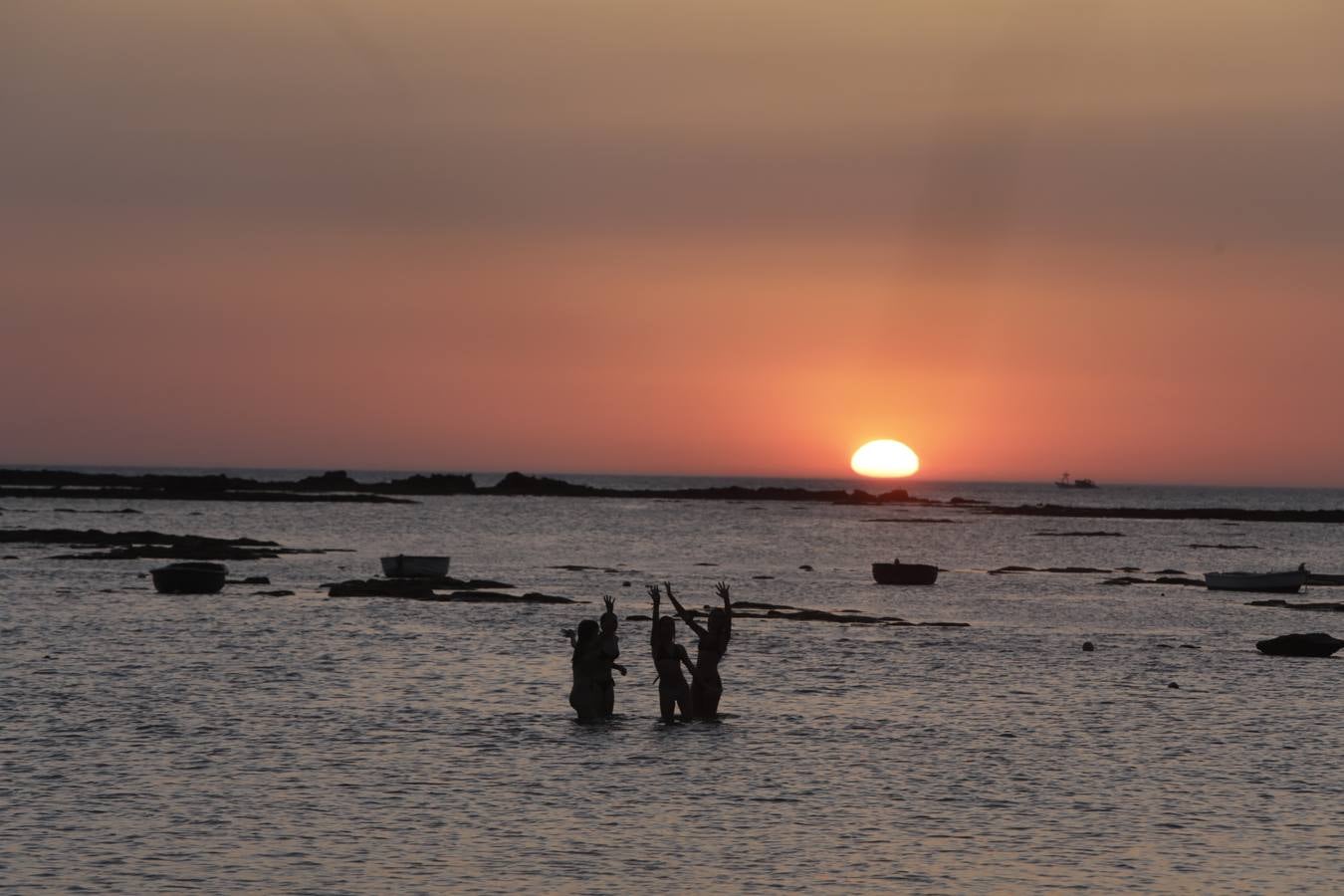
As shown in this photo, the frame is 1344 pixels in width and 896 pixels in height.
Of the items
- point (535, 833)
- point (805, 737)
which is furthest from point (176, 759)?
point (805, 737)

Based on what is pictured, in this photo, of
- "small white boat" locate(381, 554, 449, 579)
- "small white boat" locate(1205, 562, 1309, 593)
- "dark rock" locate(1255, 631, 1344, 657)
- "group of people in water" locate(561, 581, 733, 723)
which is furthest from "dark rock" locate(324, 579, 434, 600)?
"small white boat" locate(1205, 562, 1309, 593)

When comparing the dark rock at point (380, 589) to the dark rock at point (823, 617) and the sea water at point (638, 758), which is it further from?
the dark rock at point (823, 617)

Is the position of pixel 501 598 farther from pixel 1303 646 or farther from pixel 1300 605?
pixel 1300 605

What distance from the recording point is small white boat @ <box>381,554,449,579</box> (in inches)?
3059

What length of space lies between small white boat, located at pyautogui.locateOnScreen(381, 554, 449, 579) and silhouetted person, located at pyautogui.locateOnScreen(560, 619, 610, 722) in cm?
4687

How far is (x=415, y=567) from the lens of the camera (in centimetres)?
7775

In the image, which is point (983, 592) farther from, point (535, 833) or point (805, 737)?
point (535, 833)

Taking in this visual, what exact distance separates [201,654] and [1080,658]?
25153 mm

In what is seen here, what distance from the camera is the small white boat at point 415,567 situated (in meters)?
77.7

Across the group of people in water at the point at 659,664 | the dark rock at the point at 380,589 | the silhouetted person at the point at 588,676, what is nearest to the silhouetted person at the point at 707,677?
the group of people in water at the point at 659,664

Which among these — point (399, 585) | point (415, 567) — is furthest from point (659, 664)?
point (415, 567)

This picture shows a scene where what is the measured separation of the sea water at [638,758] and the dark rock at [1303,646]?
3.21 feet

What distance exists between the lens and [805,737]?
100 ft

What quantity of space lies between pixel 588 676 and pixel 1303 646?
26845 mm
